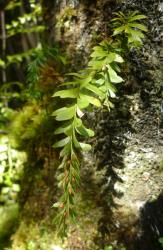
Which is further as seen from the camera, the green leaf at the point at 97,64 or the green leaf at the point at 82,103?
the green leaf at the point at 97,64

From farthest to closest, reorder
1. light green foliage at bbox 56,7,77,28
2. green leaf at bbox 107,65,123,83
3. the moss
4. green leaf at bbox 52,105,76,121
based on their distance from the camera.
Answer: the moss
light green foliage at bbox 56,7,77,28
green leaf at bbox 107,65,123,83
green leaf at bbox 52,105,76,121

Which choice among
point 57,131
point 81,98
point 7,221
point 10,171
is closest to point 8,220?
point 7,221

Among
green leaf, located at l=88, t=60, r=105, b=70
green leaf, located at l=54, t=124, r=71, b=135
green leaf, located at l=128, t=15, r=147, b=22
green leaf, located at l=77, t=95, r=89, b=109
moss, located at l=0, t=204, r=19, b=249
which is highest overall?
green leaf, located at l=128, t=15, r=147, b=22

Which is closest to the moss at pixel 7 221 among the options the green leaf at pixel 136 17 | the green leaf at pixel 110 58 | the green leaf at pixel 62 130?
the green leaf at pixel 62 130

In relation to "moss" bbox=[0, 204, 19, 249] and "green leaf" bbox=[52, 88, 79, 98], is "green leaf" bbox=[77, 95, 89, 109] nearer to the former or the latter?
"green leaf" bbox=[52, 88, 79, 98]

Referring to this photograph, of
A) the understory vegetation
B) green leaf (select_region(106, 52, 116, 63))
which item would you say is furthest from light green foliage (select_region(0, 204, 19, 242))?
green leaf (select_region(106, 52, 116, 63))

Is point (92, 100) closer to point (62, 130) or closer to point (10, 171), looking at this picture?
point (62, 130)

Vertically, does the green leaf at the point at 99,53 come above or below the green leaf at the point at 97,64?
above

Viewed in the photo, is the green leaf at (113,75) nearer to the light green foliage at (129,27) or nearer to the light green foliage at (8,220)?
the light green foliage at (129,27)

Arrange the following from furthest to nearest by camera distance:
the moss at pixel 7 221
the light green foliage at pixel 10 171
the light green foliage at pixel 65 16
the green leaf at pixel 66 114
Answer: the light green foliage at pixel 10 171 → the moss at pixel 7 221 → the light green foliage at pixel 65 16 → the green leaf at pixel 66 114
